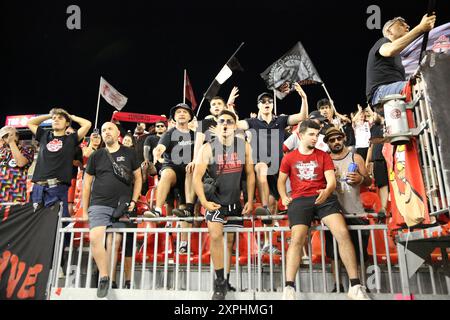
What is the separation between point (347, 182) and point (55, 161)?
437 cm

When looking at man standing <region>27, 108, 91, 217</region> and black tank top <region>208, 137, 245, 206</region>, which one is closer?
black tank top <region>208, 137, 245, 206</region>

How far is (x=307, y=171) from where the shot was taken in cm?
466

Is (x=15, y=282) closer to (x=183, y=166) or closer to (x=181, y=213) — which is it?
(x=181, y=213)

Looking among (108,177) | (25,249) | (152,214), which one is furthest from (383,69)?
(25,249)

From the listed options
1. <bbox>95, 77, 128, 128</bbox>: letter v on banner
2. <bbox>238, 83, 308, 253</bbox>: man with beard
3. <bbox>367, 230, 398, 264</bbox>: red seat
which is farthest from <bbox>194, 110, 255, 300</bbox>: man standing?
<bbox>95, 77, 128, 128</bbox>: letter v on banner

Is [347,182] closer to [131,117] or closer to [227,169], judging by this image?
[227,169]

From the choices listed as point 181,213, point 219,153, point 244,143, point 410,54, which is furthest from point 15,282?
point 410,54

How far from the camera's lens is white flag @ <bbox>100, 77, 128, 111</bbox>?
1068 centimetres

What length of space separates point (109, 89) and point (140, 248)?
245 inches

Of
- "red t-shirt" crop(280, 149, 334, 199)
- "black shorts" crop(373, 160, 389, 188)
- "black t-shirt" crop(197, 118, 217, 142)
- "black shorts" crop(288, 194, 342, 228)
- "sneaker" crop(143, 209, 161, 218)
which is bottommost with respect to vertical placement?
"black shorts" crop(288, 194, 342, 228)

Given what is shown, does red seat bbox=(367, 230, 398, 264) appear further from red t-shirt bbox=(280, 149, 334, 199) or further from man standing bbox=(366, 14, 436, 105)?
man standing bbox=(366, 14, 436, 105)

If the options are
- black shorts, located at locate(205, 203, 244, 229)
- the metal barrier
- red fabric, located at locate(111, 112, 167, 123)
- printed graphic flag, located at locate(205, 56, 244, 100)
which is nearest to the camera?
the metal barrier

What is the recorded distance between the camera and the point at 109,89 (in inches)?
432

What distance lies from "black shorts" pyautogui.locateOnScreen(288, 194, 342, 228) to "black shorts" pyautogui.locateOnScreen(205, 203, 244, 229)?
2.46ft
